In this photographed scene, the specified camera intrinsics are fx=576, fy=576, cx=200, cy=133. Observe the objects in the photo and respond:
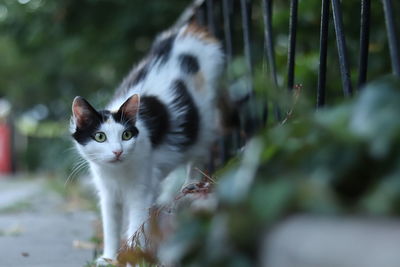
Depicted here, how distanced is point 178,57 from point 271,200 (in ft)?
8.26

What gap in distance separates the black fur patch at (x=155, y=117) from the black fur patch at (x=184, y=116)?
97mm

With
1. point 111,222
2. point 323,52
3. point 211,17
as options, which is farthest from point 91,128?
point 211,17

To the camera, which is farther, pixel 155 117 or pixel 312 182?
pixel 155 117

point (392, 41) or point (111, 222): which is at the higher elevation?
point (392, 41)

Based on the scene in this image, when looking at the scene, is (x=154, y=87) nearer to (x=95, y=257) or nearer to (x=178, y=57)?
(x=178, y=57)

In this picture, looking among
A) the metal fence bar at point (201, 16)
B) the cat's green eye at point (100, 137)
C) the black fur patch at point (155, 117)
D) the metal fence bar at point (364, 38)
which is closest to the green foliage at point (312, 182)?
the metal fence bar at point (364, 38)

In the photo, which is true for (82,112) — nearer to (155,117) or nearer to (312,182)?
(155,117)

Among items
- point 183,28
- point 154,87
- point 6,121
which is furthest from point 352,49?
point 6,121

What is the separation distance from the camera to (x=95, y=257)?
8.22ft

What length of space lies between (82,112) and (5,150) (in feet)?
48.1

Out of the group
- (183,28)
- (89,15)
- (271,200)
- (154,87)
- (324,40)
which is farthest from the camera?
(89,15)

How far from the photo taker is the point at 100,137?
2625mm

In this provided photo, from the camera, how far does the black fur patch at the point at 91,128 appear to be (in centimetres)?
262

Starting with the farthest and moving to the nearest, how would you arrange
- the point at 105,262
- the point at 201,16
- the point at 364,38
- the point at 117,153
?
1. the point at 201,16
2. the point at 117,153
3. the point at 105,262
4. the point at 364,38
